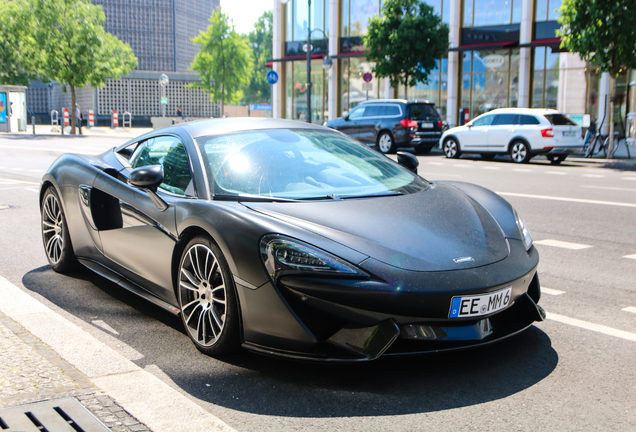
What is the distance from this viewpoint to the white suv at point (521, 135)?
17.5 metres

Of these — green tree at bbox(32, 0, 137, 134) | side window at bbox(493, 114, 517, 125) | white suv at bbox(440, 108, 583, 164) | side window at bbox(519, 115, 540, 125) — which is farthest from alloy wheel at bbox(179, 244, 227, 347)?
green tree at bbox(32, 0, 137, 134)

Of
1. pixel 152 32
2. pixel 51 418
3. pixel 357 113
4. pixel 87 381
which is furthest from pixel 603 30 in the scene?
pixel 152 32

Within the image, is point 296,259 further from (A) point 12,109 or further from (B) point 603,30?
(A) point 12,109

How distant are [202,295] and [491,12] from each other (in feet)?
101

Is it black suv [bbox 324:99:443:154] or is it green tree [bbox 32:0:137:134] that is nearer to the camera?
black suv [bbox 324:99:443:154]

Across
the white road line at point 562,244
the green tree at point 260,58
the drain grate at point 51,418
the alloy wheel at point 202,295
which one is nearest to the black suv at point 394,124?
the white road line at point 562,244

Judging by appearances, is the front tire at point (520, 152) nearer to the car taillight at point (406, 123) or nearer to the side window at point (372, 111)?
the car taillight at point (406, 123)

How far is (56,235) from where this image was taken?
5.18m

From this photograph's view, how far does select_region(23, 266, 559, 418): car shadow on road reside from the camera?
9.24ft

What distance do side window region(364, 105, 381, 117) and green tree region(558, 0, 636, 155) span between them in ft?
19.4

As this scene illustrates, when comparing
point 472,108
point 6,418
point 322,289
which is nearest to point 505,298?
point 322,289

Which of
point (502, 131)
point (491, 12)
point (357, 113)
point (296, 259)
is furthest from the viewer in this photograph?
point (491, 12)

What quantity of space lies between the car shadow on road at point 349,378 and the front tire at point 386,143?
670 inches

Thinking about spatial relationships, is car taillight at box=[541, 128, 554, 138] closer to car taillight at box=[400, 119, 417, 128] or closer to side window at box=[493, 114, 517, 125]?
side window at box=[493, 114, 517, 125]
